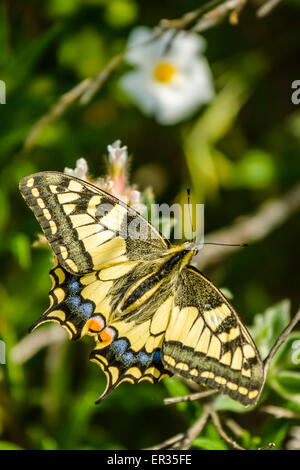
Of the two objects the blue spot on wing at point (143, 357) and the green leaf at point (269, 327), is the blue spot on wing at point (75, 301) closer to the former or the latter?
the blue spot on wing at point (143, 357)

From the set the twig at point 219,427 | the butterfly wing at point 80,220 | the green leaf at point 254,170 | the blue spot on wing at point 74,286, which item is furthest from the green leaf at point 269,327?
the green leaf at point 254,170

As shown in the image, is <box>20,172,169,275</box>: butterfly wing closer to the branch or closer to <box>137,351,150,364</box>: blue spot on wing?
<box>137,351,150,364</box>: blue spot on wing

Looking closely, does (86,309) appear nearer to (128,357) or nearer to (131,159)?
(128,357)

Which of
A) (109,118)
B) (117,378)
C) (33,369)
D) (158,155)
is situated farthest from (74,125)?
(117,378)

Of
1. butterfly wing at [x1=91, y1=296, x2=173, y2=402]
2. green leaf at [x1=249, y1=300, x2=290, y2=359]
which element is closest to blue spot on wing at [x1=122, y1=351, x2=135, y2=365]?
butterfly wing at [x1=91, y1=296, x2=173, y2=402]

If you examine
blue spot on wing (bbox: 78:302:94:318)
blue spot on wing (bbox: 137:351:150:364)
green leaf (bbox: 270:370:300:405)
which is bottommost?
green leaf (bbox: 270:370:300:405)

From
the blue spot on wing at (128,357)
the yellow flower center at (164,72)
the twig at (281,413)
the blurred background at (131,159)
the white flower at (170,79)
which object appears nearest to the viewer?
the blue spot on wing at (128,357)

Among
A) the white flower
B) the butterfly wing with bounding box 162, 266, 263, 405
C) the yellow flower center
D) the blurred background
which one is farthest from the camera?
the yellow flower center
